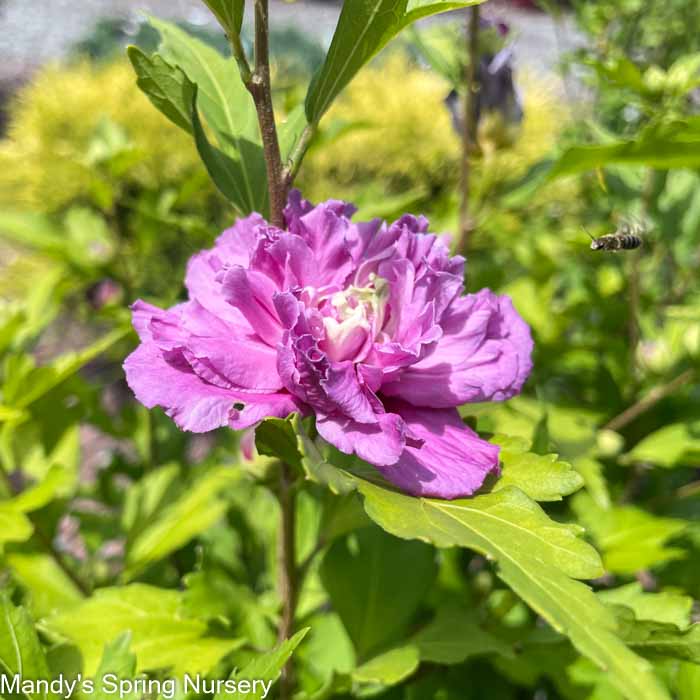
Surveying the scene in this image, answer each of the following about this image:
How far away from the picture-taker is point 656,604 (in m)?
0.79

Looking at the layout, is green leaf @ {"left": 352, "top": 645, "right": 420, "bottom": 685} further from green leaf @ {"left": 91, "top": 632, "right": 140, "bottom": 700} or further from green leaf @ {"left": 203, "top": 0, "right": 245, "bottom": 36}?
green leaf @ {"left": 203, "top": 0, "right": 245, "bottom": 36}

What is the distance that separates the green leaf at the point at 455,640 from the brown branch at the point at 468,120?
0.60 meters

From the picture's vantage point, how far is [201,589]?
783 millimetres

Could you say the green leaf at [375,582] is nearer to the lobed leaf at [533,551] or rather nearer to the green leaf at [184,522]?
the green leaf at [184,522]

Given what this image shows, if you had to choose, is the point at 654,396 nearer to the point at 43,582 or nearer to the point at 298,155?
the point at 298,155

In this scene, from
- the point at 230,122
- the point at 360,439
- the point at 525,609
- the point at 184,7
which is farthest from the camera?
the point at 184,7

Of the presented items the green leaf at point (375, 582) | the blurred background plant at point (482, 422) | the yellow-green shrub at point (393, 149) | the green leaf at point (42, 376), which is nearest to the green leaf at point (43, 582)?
the blurred background plant at point (482, 422)

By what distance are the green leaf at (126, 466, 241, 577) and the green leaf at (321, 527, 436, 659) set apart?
18cm

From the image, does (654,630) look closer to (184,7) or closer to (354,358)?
(354,358)

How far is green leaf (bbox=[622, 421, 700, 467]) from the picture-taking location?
104 cm

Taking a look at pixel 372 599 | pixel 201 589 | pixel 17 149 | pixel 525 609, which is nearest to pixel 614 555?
pixel 525 609

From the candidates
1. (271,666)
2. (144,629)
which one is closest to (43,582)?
(144,629)

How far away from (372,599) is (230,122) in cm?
62

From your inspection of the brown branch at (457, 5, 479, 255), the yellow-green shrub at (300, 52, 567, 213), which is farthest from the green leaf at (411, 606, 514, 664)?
the yellow-green shrub at (300, 52, 567, 213)
